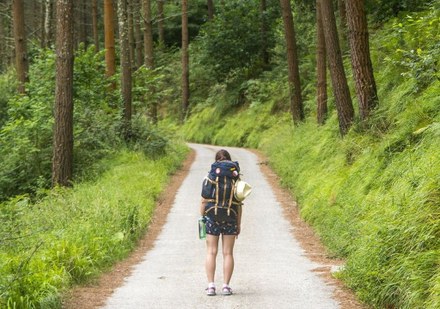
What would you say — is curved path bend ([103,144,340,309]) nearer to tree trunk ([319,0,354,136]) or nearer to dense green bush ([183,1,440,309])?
dense green bush ([183,1,440,309])

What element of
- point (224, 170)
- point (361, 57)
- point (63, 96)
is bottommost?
point (224, 170)

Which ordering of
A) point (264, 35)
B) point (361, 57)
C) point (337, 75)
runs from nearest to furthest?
point (361, 57) < point (337, 75) < point (264, 35)

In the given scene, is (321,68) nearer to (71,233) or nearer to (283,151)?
(283,151)

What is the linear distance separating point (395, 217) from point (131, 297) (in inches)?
137

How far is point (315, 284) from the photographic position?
30.7 feet

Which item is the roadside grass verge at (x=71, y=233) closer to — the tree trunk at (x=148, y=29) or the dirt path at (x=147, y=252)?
the dirt path at (x=147, y=252)

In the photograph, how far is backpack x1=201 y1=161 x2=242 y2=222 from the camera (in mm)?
8773

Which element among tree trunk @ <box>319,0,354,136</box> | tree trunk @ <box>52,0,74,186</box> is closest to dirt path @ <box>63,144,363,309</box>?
tree trunk @ <box>319,0,354,136</box>

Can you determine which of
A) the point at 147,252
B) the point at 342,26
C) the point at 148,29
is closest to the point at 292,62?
the point at 342,26

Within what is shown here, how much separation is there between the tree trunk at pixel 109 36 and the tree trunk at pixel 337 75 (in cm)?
984

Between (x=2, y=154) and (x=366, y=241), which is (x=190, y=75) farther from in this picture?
(x=366, y=241)

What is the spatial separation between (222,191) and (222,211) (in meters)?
0.26

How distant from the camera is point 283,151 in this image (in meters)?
24.4

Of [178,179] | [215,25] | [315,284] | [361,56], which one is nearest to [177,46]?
[215,25]
